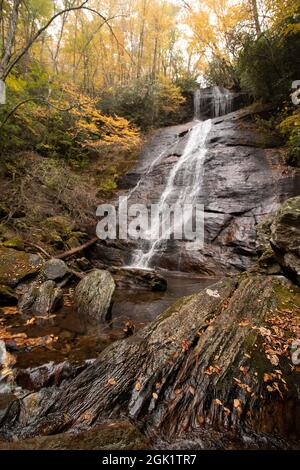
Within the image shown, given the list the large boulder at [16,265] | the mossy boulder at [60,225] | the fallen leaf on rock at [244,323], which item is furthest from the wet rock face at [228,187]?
the fallen leaf on rock at [244,323]

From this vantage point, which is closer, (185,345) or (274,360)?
(274,360)

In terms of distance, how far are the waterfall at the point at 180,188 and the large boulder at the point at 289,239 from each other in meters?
5.21

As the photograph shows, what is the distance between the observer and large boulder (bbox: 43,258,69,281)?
18.7ft

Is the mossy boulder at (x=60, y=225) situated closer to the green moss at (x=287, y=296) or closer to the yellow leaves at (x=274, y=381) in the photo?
the green moss at (x=287, y=296)

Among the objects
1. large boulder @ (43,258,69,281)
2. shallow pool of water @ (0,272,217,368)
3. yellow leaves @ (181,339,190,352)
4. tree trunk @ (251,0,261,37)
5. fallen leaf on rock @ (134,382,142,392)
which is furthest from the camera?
tree trunk @ (251,0,261,37)

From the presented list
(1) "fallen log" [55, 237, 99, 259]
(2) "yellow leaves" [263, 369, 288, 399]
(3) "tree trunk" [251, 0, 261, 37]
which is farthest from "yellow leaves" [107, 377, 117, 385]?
(3) "tree trunk" [251, 0, 261, 37]

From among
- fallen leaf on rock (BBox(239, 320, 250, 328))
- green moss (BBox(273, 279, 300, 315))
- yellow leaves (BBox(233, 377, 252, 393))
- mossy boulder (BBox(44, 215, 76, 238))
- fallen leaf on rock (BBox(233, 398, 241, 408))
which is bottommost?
fallen leaf on rock (BBox(233, 398, 241, 408))

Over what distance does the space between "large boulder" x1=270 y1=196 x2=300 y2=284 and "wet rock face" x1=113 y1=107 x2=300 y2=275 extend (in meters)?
2.77

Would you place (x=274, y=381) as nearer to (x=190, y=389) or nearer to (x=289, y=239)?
(x=190, y=389)

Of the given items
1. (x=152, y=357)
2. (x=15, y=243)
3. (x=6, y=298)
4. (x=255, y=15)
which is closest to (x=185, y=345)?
(x=152, y=357)

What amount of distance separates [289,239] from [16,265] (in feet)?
16.6

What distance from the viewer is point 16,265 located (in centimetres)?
556

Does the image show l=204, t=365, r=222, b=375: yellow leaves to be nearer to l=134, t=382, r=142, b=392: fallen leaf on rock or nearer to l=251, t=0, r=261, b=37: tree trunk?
l=134, t=382, r=142, b=392: fallen leaf on rock
